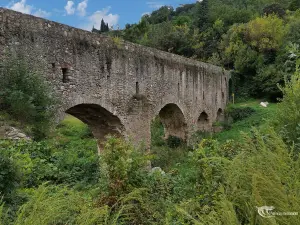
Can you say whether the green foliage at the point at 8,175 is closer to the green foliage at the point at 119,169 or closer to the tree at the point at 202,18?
the green foliage at the point at 119,169

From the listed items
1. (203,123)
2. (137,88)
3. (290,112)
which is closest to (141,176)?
(290,112)

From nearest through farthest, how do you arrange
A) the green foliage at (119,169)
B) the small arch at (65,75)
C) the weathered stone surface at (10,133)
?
the green foliage at (119,169) < the weathered stone surface at (10,133) < the small arch at (65,75)

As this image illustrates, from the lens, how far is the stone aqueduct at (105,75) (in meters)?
6.97

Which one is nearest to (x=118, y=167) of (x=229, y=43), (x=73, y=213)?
(x=73, y=213)

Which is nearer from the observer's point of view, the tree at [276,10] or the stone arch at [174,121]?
the stone arch at [174,121]

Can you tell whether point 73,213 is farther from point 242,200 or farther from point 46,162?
point 46,162

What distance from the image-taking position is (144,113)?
37.5ft

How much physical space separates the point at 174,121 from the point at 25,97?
35.7ft

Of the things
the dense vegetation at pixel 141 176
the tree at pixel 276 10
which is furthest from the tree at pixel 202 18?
the dense vegetation at pixel 141 176

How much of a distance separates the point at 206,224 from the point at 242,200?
0.47m

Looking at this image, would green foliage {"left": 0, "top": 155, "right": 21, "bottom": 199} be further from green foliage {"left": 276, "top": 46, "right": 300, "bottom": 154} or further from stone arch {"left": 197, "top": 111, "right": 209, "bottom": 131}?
stone arch {"left": 197, "top": 111, "right": 209, "bottom": 131}

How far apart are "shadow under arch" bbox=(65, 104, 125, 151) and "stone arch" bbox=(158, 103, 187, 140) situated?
485 cm

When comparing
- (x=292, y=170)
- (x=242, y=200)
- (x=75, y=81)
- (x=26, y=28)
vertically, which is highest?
(x=26, y=28)

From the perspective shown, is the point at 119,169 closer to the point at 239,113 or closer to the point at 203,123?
the point at 203,123
